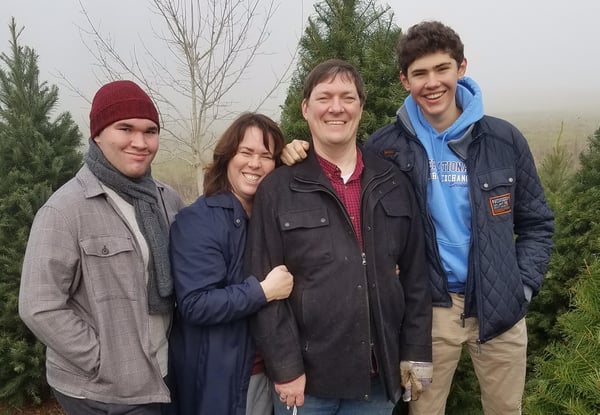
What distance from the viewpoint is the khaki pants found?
254 centimetres

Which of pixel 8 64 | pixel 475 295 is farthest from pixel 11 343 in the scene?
pixel 475 295

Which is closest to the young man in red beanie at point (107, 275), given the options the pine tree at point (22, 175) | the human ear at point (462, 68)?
the human ear at point (462, 68)

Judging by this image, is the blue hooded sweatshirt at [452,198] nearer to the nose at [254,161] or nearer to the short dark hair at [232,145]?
the short dark hair at [232,145]

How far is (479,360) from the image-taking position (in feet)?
8.72

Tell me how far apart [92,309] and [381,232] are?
1404 mm

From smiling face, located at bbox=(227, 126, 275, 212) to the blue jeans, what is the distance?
3.62 feet

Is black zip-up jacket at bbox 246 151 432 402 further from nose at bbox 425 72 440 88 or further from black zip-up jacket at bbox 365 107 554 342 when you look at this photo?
nose at bbox 425 72 440 88

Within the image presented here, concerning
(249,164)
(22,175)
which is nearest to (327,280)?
(249,164)

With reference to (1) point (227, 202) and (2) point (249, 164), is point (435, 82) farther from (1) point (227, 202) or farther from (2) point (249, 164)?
(1) point (227, 202)

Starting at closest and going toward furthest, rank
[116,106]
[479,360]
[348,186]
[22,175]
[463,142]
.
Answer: [116,106] → [348,186] → [463,142] → [479,360] → [22,175]

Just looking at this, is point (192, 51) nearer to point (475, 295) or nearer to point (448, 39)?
point (448, 39)

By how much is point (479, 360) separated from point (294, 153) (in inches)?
65.6

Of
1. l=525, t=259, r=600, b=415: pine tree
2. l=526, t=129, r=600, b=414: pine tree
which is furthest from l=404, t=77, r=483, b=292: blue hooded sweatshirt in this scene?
l=526, t=129, r=600, b=414: pine tree

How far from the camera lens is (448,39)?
2393 mm
